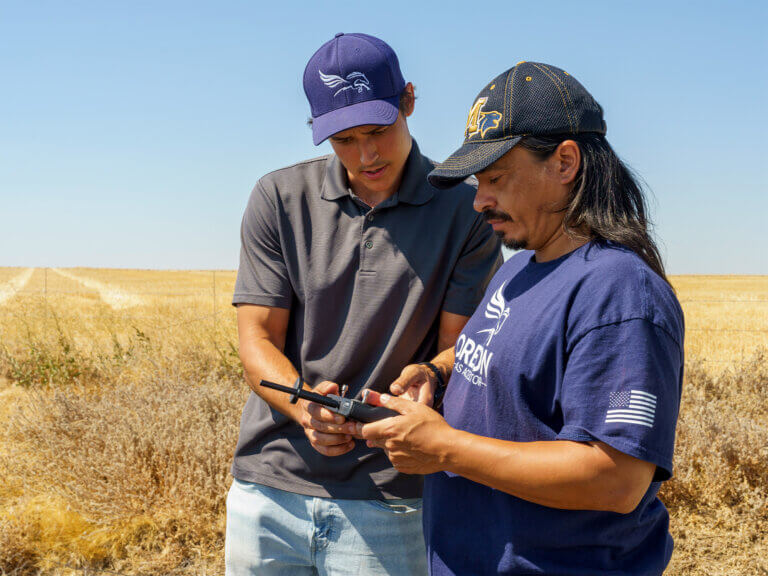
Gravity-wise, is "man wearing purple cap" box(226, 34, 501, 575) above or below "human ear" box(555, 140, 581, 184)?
below

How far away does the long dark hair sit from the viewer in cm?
146

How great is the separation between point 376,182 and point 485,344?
75cm

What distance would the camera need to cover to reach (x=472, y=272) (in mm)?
2064

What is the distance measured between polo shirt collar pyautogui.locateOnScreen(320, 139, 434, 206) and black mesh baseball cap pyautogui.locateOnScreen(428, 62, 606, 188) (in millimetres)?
381

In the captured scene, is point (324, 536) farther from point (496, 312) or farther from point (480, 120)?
point (480, 120)

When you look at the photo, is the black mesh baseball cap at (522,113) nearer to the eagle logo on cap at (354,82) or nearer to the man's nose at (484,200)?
the man's nose at (484,200)

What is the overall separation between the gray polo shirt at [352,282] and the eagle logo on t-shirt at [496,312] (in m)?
0.33

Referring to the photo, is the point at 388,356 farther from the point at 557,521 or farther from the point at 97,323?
the point at 97,323

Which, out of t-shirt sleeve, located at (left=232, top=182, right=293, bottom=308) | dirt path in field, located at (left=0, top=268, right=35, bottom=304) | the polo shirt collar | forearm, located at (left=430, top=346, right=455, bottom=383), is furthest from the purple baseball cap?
dirt path in field, located at (left=0, top=268, right=35, bottom=304)

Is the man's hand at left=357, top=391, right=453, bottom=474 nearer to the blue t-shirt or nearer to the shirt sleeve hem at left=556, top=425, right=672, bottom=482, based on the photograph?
the blue t-shirt

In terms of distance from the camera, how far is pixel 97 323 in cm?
972

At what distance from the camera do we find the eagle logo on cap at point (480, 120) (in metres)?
1.61

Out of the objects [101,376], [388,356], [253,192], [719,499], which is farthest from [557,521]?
[101,376]

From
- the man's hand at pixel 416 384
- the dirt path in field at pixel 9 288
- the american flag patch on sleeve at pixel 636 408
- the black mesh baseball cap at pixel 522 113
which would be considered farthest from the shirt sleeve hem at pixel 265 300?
the dirt path in field at pixel 9 288
